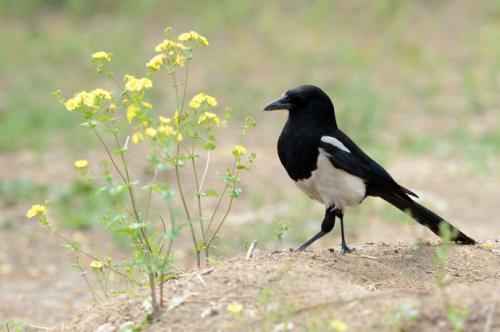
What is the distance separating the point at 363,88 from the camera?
460 inches

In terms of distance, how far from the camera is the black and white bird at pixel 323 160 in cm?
444

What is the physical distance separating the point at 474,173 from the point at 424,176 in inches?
20.2

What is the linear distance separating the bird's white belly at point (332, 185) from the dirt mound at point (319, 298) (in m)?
0.28

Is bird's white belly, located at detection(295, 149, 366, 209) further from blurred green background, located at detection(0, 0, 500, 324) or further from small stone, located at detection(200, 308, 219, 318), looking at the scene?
blurred green background, located at detection(0, 0, 500, 324)

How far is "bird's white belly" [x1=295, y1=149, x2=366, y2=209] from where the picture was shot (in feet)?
14.6

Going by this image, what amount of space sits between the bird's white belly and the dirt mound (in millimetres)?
284

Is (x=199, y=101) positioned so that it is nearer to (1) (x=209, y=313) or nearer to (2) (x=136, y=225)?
(2) (x=136, y=225)

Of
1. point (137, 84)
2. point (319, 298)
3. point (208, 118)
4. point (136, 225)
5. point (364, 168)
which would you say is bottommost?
point (319, 298)

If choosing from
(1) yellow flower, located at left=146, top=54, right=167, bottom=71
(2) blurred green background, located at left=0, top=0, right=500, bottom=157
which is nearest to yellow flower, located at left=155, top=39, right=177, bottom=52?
(1) yellow flower, located at left=146, top=54, right=167, bottom=71

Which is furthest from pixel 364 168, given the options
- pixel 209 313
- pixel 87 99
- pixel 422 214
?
pixel 87 99

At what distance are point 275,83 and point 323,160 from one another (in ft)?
25.9

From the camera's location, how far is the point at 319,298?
3.38 meters

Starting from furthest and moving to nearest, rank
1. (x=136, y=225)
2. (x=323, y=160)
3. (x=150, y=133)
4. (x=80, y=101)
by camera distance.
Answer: (x=323, y=160), (x=80, y=101), (x=136, y=225), (x=150, y=133)

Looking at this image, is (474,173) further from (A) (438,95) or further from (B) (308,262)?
(B) (308,262)
